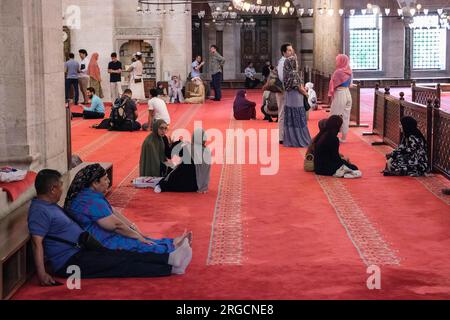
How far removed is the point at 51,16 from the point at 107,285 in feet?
11.5

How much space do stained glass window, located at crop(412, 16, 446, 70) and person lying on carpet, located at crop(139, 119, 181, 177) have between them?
1885cm

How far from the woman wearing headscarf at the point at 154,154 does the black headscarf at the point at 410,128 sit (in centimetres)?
260

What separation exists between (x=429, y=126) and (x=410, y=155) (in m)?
0.40

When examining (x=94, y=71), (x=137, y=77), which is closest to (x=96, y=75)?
(x=94, y=71)

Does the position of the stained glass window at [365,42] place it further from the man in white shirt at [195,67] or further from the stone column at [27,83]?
the stone column at [27,83]

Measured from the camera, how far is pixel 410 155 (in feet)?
30.7

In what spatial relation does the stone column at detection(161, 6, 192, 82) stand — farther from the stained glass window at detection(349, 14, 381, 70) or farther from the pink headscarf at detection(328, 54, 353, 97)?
the pink headscarf at detection(328, 54, 353, 97)

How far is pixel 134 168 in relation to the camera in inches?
400

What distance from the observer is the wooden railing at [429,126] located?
8906 mm

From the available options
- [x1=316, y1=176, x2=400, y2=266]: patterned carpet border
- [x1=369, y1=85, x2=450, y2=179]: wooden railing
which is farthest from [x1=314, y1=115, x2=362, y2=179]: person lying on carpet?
[x1=369, y1=85, x2=450, y2=179]: wooden railing

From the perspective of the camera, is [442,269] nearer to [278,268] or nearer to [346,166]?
[278,268]

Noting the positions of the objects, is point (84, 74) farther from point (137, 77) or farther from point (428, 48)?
point (428, 48)

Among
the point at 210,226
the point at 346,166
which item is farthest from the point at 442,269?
the point at 346,166

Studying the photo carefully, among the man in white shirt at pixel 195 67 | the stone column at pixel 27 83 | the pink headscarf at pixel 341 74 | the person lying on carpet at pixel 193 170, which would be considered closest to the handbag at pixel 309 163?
the person lying on carpet at pixel 193 170
